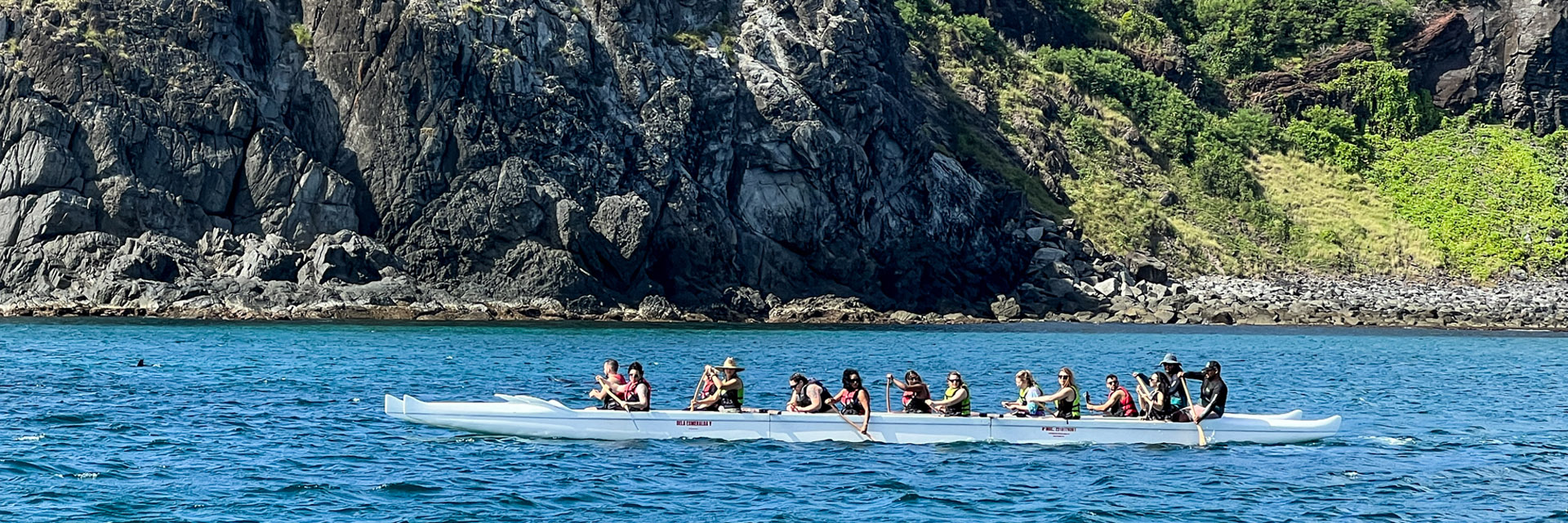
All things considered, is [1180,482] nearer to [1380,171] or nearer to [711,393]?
[711,393]

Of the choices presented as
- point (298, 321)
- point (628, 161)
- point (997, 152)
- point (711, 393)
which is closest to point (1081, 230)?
point (997, 152)

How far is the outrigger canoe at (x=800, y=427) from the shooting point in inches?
1298

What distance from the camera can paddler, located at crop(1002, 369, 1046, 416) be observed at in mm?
33469

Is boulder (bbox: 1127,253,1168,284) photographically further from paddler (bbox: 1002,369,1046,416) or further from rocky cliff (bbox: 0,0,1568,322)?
paddler (bbox: 1002,369,1046,416)

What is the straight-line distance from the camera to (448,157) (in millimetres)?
86250

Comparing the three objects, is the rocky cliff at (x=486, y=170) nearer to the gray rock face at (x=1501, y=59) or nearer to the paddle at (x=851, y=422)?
the paddle at (x=851, y=422)

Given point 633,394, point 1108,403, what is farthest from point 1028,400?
point 633,394

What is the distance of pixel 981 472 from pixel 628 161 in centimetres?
6165

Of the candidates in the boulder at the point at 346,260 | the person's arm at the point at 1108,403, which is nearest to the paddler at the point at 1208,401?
the person's arm at the point at 1108,403

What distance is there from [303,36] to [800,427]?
6467 cm

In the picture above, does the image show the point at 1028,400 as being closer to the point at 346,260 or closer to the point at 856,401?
the point at 856,401

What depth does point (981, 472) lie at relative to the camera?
96.9 feet

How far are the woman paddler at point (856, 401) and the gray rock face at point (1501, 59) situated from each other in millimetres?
121496

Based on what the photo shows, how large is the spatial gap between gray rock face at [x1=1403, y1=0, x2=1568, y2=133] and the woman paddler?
121 m
